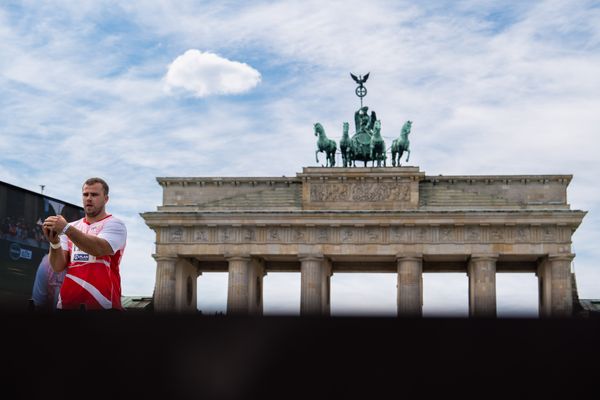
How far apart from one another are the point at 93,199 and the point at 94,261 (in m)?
0.60

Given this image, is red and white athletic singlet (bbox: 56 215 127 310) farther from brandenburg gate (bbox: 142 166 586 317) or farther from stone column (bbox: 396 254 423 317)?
stone column (bbox: 396 254 423 317)

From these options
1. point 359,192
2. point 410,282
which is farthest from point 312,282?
point 359,192

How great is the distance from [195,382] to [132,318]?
301 millimetres

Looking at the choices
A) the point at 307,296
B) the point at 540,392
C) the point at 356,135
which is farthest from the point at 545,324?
the point at 356,135

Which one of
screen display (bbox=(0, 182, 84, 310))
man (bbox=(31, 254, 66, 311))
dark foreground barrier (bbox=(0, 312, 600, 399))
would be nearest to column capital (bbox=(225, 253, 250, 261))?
screen display (bbox=(0, 182, 84, 310))

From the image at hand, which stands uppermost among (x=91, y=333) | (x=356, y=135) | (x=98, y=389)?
(x=356, y=135)

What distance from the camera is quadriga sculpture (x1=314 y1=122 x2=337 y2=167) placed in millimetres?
58875

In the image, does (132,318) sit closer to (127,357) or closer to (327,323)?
(127,357)

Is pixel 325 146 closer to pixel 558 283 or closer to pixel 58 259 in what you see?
pixel 558 283

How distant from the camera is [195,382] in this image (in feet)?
8.80

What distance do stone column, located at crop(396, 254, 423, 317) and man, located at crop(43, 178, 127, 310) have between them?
46.9 m

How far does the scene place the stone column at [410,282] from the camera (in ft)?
179

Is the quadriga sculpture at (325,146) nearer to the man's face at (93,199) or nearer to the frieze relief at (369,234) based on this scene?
the frieze relief at (369,234)

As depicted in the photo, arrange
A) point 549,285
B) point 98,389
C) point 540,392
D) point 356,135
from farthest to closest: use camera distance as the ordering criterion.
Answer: point 356,135 < point 549,285 < point 98,389 < point 540,392
